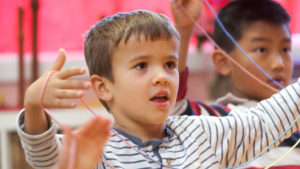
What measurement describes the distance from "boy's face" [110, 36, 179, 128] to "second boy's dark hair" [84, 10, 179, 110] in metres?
0.01

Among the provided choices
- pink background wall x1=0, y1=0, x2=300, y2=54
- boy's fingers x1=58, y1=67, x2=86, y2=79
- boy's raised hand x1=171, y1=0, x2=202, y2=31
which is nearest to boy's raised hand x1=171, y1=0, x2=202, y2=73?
boy's raised hand x1=171, y1=0, x2=202, y2=31

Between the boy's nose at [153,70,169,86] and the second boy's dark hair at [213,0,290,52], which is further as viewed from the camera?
the second boy's dark hair at [213,0,290,52]

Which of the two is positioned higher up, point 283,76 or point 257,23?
point 257,23

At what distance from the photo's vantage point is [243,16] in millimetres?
1152

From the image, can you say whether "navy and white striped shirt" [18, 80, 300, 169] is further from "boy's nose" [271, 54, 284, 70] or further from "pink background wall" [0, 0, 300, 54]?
"pink background wall" [0, 0, 300, 54]

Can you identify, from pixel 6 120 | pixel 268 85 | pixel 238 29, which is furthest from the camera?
pixel 6 120

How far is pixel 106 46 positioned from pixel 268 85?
1.48ft

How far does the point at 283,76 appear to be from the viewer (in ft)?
3.47

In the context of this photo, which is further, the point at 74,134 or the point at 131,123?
the point at 131,123

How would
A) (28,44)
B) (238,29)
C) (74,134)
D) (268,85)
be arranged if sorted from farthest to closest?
(28,44) → (238,29) → (268,85) → (74,134)

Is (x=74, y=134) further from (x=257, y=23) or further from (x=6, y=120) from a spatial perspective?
(x=6, y=120)

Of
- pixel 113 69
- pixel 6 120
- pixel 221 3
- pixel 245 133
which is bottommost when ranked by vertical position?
pixel 6 120

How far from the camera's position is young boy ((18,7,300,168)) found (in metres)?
0.70

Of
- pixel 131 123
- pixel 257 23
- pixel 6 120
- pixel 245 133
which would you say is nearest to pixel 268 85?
pixel 257 23
